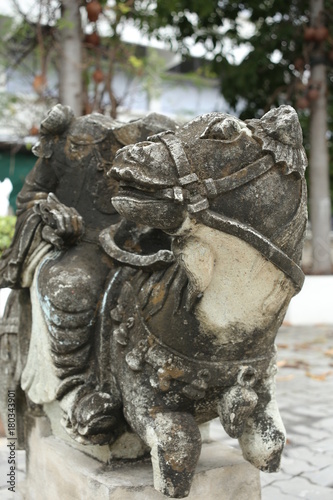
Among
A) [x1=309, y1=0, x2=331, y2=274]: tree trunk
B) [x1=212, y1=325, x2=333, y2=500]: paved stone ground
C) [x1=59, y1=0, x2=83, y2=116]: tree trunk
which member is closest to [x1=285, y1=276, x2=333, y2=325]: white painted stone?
[x1=309, y1=0, x2=331, y2=274]: tree trunk

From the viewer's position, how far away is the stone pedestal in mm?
1633

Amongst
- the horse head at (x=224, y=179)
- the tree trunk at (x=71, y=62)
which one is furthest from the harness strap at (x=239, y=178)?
the tree trunk at (x=71, y=62)

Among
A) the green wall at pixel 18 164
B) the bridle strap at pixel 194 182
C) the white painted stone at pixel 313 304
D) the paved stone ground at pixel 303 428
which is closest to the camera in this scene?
the bridle strap at pixel 194 182

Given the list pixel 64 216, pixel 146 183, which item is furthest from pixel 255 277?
pixel 64 216

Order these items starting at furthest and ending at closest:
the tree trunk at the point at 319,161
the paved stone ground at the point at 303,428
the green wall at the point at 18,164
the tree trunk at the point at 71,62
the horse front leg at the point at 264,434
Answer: the green wall at the point at 18,164, the tree trunk at the point at 319,161, the tree trunk at the point at 71,62, the paved stone ground at the point at 303,428, the horse front leg at the point at 264,434

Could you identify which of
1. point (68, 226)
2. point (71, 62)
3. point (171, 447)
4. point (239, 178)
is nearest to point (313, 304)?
point (71, 62)

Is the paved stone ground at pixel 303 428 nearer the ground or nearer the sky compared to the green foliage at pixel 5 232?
nearer the ground

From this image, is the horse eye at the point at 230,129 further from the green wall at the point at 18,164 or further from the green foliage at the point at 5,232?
the green wall at the point at 18,164

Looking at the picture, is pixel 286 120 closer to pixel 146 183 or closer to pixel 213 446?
pixel 146 183

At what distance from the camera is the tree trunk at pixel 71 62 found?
15.7 ft

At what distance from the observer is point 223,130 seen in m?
1.38

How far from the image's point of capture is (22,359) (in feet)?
7.04

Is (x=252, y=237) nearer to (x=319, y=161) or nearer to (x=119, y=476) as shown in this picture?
(x=119, y=476)

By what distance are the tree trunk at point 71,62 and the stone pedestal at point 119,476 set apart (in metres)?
3.30
